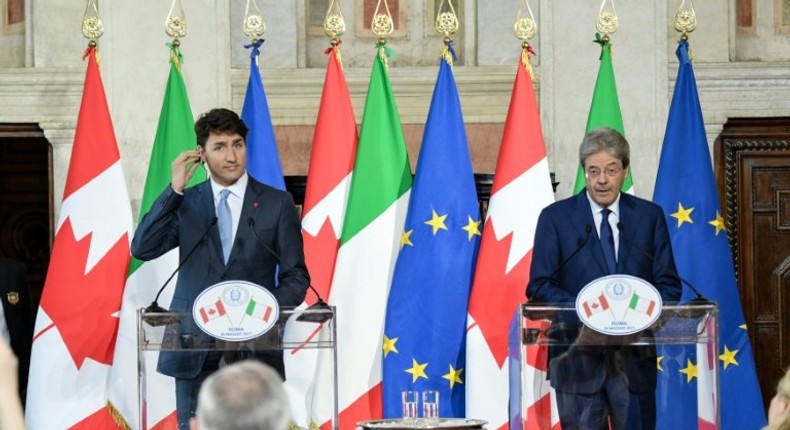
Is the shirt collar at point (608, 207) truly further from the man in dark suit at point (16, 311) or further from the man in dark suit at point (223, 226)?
the man in dark suit at point (16, 311)

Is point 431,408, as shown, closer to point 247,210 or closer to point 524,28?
point 247,210

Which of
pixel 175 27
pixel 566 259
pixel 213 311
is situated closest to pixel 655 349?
pixel 566 259

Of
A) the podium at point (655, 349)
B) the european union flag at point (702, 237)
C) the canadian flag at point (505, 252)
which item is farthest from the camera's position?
the european union flag at point (702, 237)

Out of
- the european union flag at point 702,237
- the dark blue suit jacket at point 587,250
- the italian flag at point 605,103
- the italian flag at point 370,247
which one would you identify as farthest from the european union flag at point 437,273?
the dark blue suit jacket at point 587,250

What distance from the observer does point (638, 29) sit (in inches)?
307

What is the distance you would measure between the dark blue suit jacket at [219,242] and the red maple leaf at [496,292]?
1.46 metres

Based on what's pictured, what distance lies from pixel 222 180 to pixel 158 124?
1.86 metres

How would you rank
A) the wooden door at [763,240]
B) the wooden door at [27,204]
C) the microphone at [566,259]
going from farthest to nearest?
the wooden door at [27,204] → the wooden door at [763,240] → the microphone at [566,259]

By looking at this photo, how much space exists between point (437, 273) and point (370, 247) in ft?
1.12

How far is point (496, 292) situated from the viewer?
6680mm

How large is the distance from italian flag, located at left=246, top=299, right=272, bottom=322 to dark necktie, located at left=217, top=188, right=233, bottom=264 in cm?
56

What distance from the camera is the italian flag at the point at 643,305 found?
474 centimetres

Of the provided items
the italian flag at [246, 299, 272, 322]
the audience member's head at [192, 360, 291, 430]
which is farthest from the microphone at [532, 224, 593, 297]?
the audience member's head at [192, 360, 291, 430]

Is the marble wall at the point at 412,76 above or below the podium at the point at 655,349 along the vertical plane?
above
